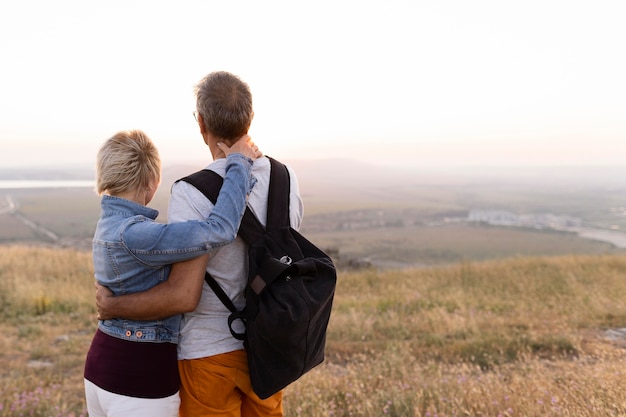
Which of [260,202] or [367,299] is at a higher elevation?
[260,202]

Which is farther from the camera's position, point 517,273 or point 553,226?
point 553,226

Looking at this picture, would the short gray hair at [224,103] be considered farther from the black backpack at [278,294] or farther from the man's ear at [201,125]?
the black backpack at [278,294]

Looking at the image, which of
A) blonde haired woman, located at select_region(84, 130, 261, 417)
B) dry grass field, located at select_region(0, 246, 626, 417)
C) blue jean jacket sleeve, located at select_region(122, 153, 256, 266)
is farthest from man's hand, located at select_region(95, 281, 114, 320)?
dry grass field, located at select_region(0, 246, 626, 417)

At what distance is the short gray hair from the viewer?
80.2 inches

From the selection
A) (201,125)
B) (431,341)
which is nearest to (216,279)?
(201,125)

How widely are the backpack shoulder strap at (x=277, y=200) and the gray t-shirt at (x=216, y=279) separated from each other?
0.04m

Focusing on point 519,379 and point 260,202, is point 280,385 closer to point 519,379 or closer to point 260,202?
point 260,202

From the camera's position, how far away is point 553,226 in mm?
61875

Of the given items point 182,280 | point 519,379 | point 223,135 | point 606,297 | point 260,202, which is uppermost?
point 223,135

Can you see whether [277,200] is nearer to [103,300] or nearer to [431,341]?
[103,300]

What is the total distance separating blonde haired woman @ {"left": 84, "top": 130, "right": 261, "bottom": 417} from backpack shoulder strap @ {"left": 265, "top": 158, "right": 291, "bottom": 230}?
0.11m

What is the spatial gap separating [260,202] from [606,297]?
9.57 m

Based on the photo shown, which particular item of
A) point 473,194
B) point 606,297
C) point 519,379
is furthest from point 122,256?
point 473,194

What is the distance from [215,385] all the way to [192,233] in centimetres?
68
